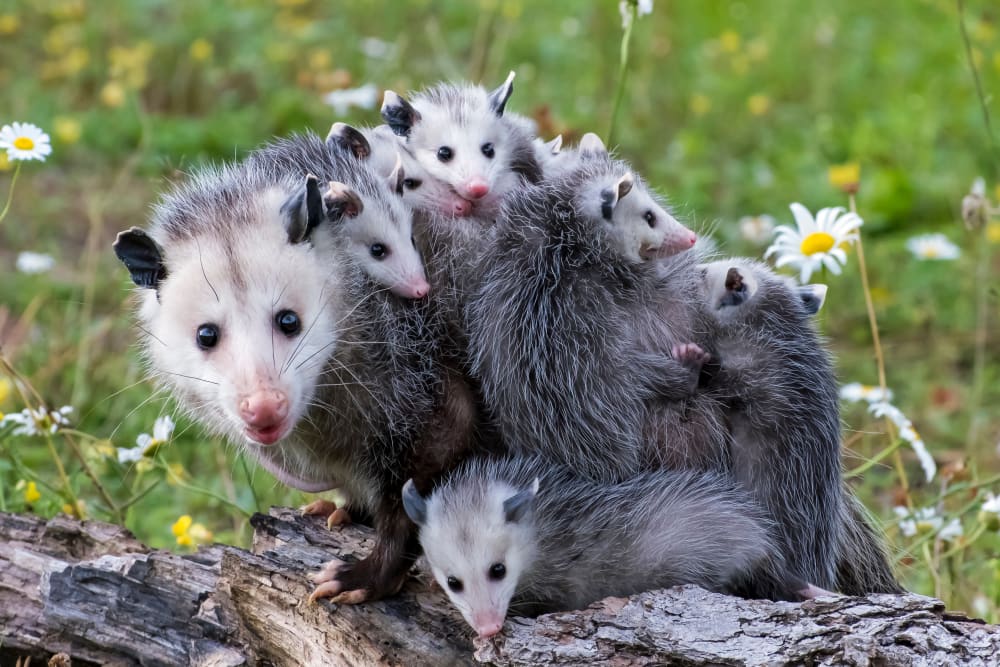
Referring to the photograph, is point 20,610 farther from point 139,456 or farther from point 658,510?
point 658,510

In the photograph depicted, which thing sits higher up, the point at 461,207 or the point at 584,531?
the point at 461,207

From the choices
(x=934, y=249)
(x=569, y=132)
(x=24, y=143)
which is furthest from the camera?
(x=569, y=132)

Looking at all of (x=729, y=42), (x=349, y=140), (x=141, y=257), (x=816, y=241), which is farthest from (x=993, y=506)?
(x=729, y=42)

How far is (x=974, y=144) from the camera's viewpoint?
14.9 ft

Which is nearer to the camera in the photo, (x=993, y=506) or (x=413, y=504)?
(x=413, y=504)

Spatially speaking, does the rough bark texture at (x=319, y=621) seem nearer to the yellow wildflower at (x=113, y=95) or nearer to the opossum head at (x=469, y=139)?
the opossum head at (x=469, y=139)

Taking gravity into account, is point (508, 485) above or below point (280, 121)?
below

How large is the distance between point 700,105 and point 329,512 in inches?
126

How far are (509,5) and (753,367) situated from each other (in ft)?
11.7

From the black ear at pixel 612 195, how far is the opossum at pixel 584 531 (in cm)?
40

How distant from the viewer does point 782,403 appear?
1.88 m

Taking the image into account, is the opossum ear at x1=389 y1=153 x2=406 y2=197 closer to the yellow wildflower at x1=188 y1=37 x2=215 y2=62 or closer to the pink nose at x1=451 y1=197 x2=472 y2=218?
the pink nose at x1=451 y1=197 x2=472 y2=218

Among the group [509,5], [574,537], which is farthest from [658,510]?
[509,5]

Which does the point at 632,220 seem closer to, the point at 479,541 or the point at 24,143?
the point at 479,541
